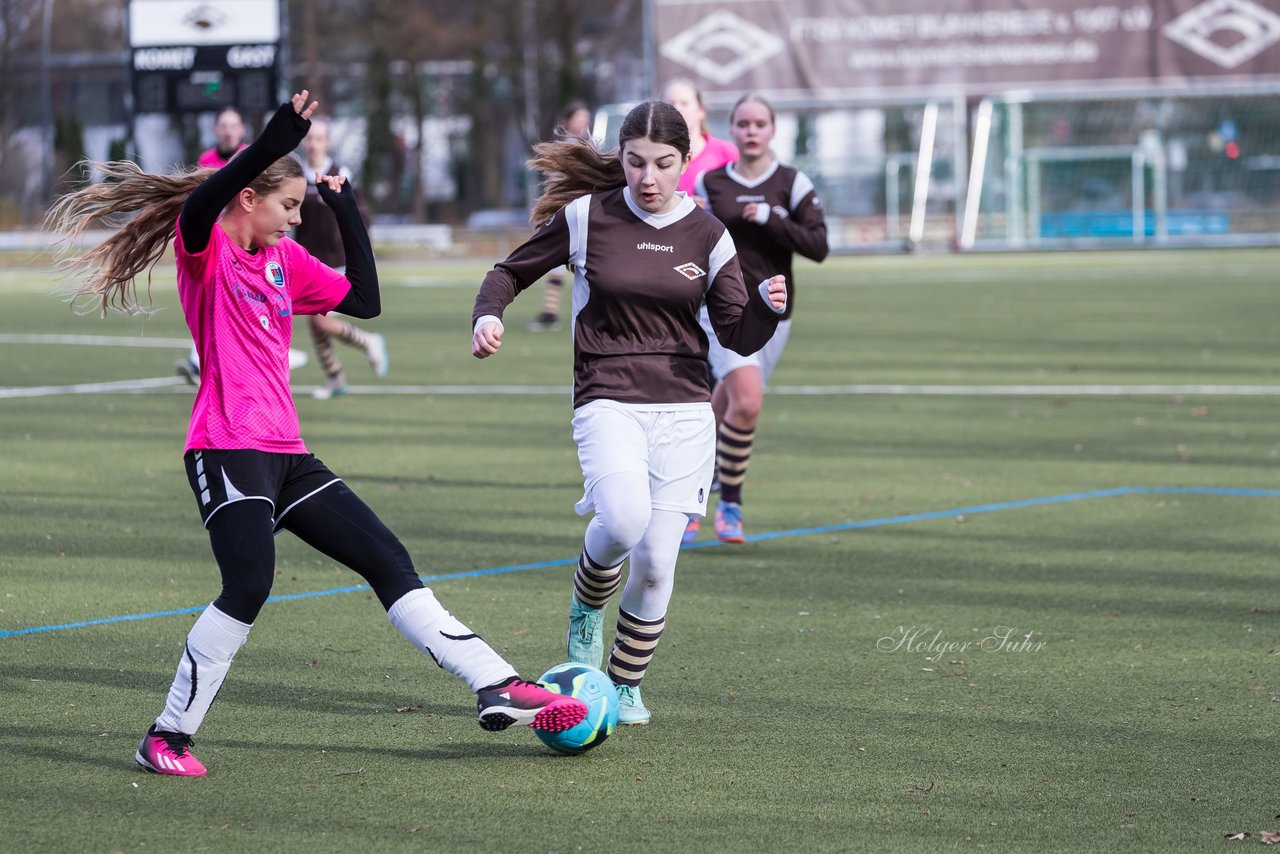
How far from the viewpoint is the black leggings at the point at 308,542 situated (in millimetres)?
4883

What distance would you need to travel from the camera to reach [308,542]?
16.5ft

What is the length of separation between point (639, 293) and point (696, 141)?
3737 mm

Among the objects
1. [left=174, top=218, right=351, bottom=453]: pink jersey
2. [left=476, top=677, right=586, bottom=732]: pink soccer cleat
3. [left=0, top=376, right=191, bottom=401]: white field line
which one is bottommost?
[left=0, top=376, right=191, bottom=401]: white field line

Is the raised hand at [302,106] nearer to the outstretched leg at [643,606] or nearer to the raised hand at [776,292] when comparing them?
the raised hand at [776,292]

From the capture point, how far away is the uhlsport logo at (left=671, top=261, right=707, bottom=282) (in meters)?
5.46

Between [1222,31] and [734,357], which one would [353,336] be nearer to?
[734,357]

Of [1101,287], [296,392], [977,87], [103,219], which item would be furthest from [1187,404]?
[977,87]

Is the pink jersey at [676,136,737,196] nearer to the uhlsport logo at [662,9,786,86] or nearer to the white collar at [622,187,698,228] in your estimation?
the white collar at [622,187,698,228]

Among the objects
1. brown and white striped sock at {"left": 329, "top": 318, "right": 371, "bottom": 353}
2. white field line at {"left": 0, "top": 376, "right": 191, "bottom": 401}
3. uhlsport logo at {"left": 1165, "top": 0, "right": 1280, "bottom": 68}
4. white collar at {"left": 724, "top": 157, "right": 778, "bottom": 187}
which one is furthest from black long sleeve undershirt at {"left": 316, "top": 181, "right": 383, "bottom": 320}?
uhlsport logo at {"left": 1165, "top": 0, "right": 1280, "bottom": 68}

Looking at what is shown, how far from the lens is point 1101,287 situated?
28953 millimetres

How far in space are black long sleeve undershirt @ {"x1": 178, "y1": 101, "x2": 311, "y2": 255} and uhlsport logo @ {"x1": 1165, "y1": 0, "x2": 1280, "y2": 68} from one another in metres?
39.5

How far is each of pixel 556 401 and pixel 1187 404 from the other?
4926 mm

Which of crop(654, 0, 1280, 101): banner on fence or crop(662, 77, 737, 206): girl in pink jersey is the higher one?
crop(654, 0, 1280, 101): banner on fence

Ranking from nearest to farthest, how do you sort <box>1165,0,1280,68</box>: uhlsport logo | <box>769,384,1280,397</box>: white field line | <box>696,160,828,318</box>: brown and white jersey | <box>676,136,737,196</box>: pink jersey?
<box>696,160,828,318</box>: brown and white jersey < <box>676,136,737,196</box>: pink jersey < <box>769,384,1280,397</box>: white field line < <box>1165,0,1280,68</box>: uhlsport logo
